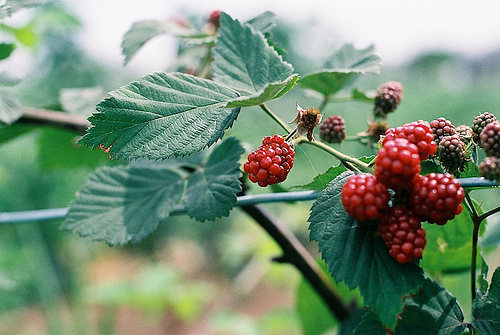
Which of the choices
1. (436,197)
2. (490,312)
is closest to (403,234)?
(436,197)

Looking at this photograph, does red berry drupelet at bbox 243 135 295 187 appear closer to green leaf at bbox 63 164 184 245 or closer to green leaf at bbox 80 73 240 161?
green leaf at bbox 80 73 240 161

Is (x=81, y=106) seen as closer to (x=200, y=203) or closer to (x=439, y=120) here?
(x=200, y=203)

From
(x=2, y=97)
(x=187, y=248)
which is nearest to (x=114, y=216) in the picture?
(x=2, y=97)

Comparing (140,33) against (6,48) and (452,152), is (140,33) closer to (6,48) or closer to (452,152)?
(6,48)

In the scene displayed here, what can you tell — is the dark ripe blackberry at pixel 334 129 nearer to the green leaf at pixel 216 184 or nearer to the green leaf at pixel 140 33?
the green leaf at pixel 216 184

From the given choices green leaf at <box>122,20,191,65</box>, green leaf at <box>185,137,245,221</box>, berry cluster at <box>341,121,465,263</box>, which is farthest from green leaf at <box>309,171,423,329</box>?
green leaf at <box>122,20,191,65</box>
